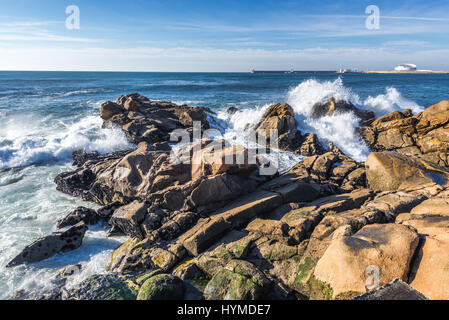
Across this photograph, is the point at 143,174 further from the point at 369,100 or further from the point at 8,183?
the point at 369,100

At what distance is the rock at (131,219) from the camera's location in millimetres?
7000

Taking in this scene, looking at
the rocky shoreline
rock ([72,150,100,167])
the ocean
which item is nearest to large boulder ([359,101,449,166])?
the ocean

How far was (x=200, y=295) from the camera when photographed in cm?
479

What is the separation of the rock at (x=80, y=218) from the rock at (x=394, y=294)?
293 inches

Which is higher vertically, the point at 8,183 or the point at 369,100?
the point at 369,100

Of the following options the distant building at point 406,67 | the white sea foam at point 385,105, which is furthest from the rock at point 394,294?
the distant building at point 406,67

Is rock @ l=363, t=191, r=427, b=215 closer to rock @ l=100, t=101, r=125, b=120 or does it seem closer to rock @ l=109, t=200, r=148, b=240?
rock @ l=109, t=200, r=148, b=240

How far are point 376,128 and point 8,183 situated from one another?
18951 millimetres

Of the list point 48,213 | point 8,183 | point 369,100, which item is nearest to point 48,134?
point 8,183

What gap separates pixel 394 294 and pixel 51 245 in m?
7.36

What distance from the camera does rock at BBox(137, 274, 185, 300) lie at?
456cm

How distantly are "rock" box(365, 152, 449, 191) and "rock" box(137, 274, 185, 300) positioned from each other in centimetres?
652

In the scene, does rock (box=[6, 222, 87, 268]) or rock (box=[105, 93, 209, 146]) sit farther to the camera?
rock (box=[105, 93, 209, 146])

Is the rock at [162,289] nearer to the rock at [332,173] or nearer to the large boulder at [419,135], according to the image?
the rock at [332,173]
